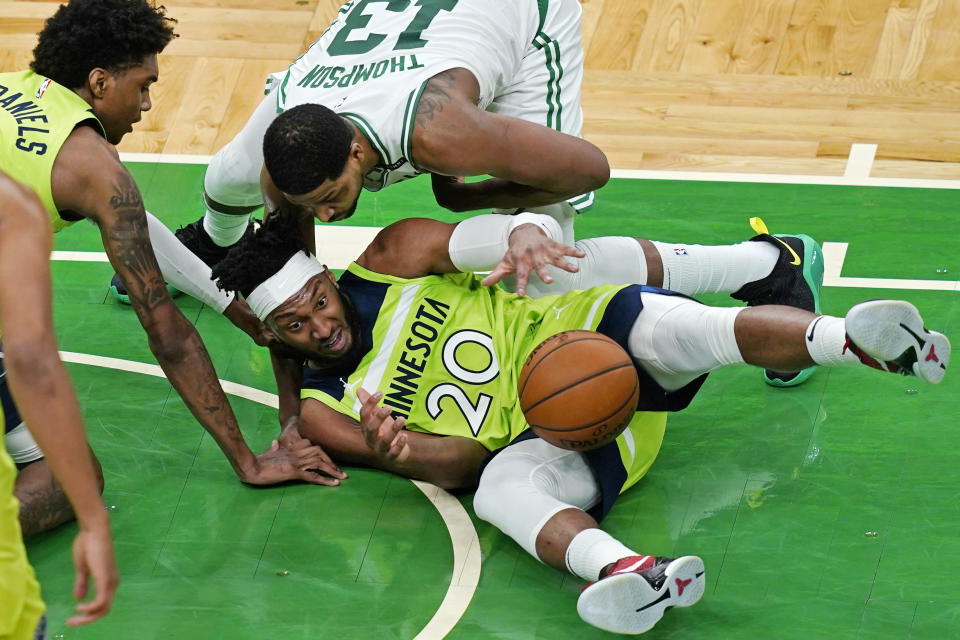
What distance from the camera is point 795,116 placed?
711 centimetres

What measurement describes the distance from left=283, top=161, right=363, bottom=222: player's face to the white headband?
212mm

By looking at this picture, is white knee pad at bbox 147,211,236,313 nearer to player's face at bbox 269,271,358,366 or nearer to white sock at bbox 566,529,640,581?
player's face at bbox 269,271,358,366

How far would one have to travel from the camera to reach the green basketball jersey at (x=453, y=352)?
4422 millimetres

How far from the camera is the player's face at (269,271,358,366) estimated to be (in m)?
4.32

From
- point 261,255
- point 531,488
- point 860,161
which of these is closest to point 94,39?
point 261,255

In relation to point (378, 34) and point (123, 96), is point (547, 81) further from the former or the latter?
point (123, 96)

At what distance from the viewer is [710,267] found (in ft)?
16.5

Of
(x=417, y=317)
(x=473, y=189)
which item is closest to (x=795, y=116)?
(x=473, y=189)

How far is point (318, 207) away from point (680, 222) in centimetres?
248

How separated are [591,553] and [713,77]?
438 centimetres

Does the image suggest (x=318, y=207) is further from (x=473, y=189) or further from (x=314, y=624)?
(x=314, y=624)

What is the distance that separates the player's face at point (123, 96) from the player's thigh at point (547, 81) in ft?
4.17

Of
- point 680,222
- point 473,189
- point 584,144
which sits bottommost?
point 680,222

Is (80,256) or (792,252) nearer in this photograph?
(792,252)
